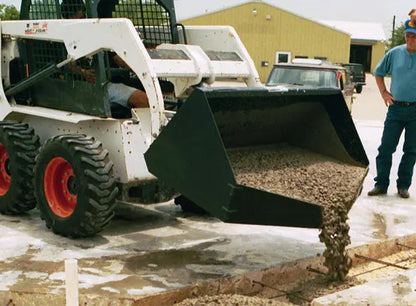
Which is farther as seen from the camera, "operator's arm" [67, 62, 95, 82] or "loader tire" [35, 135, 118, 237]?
"operator's arm" [67, 62, 95, 82]

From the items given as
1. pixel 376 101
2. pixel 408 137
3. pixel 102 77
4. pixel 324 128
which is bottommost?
pixel 376 101

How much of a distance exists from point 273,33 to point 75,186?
35.0 metres

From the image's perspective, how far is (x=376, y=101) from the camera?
28.0 meters

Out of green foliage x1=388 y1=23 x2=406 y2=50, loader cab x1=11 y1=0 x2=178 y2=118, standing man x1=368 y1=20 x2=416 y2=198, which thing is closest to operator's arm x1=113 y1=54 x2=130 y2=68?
loader cab x1=11 y1=0 x2=178 y2=118

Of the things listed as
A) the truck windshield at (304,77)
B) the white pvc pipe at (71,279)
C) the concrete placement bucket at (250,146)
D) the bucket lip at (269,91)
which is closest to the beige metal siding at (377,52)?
the truck windshield at (304,77)

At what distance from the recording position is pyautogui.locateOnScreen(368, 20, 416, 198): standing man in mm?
8000

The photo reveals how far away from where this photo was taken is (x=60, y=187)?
20.6 ft

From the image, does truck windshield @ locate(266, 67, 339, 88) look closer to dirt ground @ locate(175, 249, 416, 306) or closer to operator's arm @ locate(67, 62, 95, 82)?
dirt ground @ locate(175, 249, 416, 306)

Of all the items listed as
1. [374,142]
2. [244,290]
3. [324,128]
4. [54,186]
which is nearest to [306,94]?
[324,128]

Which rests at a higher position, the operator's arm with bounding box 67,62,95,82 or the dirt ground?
the operator's arm with bounding box 67,62,95,82

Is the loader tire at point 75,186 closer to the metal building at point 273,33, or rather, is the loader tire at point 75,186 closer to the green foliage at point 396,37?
the metal building at point 273,33

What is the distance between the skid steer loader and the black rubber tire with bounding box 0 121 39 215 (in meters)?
0.01

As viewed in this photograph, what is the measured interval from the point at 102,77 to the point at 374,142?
27.8 feet

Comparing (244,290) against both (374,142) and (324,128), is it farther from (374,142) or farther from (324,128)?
(374,142)
